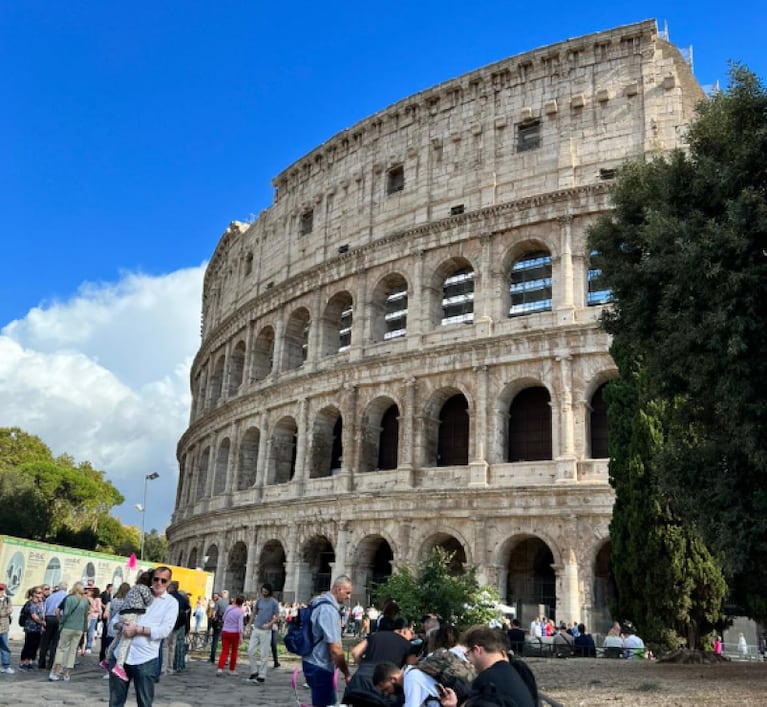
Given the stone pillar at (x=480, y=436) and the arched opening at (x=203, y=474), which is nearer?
the stone pillar at (x=480, y=436)

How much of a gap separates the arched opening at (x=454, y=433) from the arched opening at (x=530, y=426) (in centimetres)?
152

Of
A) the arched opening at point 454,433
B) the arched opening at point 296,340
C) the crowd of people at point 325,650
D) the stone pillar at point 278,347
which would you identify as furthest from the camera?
the arched opening at point 296,340

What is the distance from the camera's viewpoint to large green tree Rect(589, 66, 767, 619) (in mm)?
9656

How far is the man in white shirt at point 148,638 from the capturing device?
617 centimetres

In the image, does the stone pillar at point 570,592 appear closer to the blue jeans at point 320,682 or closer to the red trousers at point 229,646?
the red trousers at point 229,646

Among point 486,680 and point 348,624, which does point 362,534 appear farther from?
point 486,680

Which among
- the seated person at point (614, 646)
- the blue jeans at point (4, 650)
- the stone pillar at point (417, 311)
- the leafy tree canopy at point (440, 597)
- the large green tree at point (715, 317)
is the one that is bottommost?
the blue jeans at point (4, 650)

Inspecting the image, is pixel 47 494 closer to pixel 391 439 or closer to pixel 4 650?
pixel 391 439

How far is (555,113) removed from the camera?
24.0 meters

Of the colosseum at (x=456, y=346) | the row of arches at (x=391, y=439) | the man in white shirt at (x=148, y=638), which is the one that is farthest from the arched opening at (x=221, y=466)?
the man in white shirt at (x=148, y=638)

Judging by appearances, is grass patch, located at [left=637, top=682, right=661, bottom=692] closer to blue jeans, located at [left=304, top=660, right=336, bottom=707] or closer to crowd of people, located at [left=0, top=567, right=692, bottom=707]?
crowd of people, located at [left=0, top=567, right=692, bottom=707]

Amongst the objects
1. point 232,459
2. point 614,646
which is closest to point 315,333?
point 232,459

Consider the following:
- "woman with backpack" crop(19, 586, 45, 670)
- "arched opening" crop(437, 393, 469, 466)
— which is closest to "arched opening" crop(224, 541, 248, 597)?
"arched opening" crop(437, 393, 469, 466)

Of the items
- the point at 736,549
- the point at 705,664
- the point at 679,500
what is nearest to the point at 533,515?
the point at 705,664
